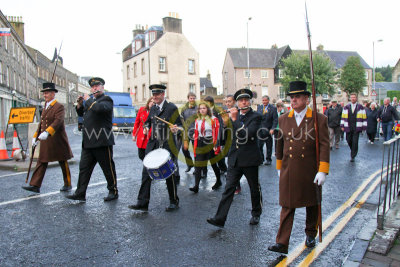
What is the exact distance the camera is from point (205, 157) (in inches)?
282

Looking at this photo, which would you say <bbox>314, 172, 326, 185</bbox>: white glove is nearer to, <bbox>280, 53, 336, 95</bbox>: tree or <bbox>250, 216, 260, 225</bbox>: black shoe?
<bbox>250, 216, 260, 225</bbox>: black shoe

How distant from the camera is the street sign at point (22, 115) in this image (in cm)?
1182

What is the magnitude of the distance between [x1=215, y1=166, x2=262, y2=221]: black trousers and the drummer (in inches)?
47.4

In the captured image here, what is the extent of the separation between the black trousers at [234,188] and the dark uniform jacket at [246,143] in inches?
4.2

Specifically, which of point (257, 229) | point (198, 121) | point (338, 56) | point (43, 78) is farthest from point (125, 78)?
point (257, 229)

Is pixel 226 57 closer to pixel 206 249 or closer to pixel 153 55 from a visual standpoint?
pixel 153 55

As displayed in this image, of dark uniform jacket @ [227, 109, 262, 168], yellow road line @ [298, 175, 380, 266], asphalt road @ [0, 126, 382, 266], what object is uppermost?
dark uniform jacket @ [227, 109, 262, 168]

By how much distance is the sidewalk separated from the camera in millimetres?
3528

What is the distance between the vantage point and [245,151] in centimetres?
482

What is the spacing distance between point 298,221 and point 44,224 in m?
3.60

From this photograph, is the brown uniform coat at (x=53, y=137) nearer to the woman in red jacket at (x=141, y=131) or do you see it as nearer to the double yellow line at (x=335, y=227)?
the woman in red jacket at (x=141, y=131)

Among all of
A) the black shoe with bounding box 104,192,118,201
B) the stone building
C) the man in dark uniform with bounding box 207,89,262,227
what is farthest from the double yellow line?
the stone building

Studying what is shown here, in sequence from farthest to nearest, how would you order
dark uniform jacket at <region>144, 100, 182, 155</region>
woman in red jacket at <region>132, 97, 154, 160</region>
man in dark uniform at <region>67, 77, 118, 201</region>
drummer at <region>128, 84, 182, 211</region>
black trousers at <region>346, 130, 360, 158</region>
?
black trousers at <region>346, 130, 360, 158</region>
woman in red jacket at <region>132, 97, 154, 160</region>
man in dark uniform at <region>67, 77, 118, 201</region>
dark uniform jacket at <region>144, 100, 182, 155</region>
drummer at <region>128, 84, 182, 211</region>

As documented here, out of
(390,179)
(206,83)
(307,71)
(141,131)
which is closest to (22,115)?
(141,131)
